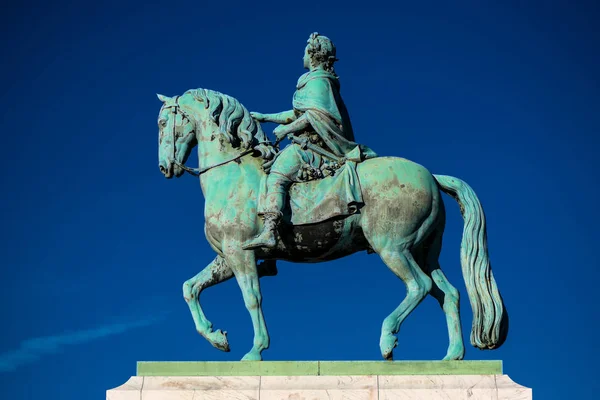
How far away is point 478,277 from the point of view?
1669 centimetres

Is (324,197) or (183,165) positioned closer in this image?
(324,197)

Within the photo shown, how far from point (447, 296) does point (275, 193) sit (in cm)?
266

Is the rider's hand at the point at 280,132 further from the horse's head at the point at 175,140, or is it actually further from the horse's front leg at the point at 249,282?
the horse's front leg at the point at 249,282

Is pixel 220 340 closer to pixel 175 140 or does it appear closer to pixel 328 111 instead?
pixel 175 140

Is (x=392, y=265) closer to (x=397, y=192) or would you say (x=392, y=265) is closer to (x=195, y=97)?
(x=397, y=192)

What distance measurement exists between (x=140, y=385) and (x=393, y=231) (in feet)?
12.5

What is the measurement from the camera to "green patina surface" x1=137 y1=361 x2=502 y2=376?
16.0 metres

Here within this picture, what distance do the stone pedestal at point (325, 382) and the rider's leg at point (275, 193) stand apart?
5.25ft

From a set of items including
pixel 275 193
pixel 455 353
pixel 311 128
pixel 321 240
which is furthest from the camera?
pixel 311 128

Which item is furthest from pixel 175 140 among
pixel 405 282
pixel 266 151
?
pixel 405 282

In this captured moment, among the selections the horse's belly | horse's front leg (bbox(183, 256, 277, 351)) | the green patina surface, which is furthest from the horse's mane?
the green patina surface

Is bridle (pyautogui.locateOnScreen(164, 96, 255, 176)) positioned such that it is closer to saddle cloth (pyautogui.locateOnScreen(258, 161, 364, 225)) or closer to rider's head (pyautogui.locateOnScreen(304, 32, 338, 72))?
saddle cloth (pyautogui.locateOnScreen(258, 161, 364, 225))

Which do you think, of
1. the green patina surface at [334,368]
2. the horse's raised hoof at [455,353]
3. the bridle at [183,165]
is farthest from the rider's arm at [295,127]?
the horse's raised hoof at [455,353]

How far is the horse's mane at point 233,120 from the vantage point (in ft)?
57.2
